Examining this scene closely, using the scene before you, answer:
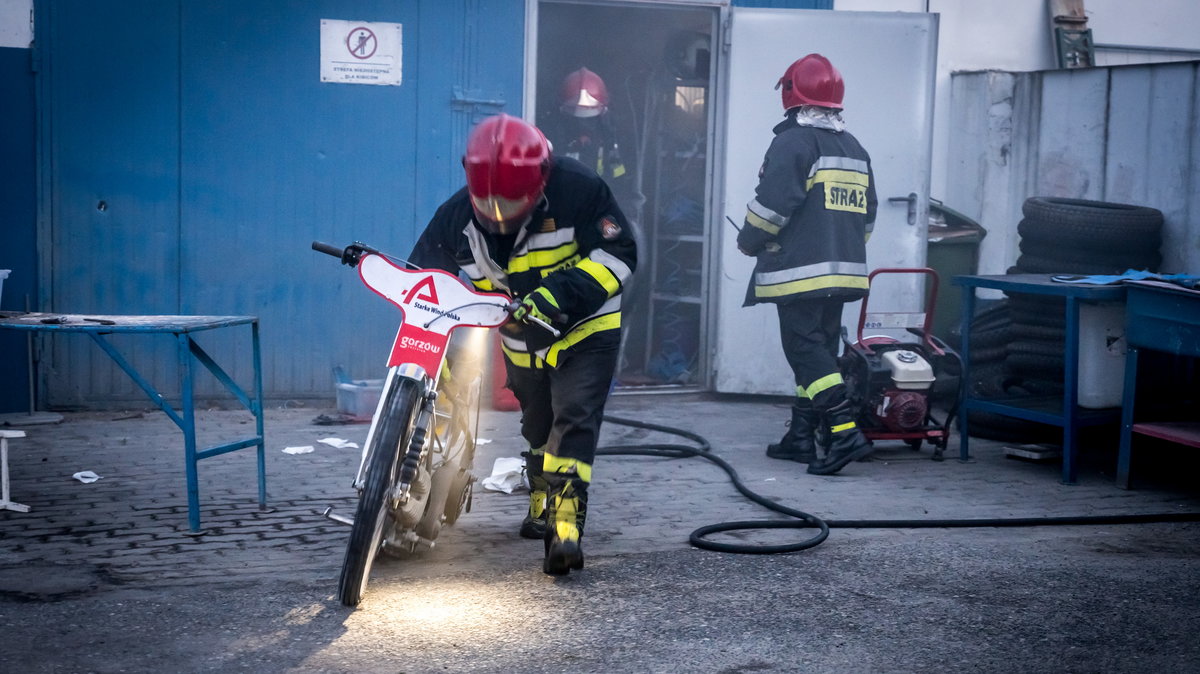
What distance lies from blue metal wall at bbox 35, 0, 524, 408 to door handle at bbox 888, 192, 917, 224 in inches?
108

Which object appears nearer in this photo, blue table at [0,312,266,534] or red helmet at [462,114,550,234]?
red helmet at [462,114,550,234]

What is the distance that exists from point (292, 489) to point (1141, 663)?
3.90 meters

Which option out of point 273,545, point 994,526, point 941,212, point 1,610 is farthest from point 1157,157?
point 1,610

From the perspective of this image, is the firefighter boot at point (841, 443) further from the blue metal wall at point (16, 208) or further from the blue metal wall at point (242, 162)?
the blue metal wall at point (16, 208)

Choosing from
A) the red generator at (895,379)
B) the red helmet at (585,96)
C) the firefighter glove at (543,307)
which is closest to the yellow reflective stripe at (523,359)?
the firefighter glove at (543,307)

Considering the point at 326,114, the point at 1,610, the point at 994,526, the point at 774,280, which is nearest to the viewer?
the point at 1,610

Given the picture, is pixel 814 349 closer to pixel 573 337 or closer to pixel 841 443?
pixel 841 443

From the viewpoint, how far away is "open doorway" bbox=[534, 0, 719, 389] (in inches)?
385

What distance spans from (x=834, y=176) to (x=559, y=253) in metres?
2.63

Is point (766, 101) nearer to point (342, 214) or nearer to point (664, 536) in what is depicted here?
point (342, 214)

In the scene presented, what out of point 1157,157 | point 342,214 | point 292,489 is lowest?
point 292,489

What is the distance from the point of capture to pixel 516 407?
8539 mm

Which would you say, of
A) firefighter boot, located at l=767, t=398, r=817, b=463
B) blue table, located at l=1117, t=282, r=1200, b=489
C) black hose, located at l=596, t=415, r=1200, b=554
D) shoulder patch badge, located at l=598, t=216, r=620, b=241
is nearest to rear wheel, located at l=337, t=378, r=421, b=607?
shoulder patch badge, located at l=598, t=216, r=620, b=241

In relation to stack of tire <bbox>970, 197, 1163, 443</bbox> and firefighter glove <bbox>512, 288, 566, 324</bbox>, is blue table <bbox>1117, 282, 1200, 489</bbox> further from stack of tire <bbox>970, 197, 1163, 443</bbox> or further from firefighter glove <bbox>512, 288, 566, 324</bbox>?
firefighter glove <bbox>512, 288, 566, 324</bbox>
